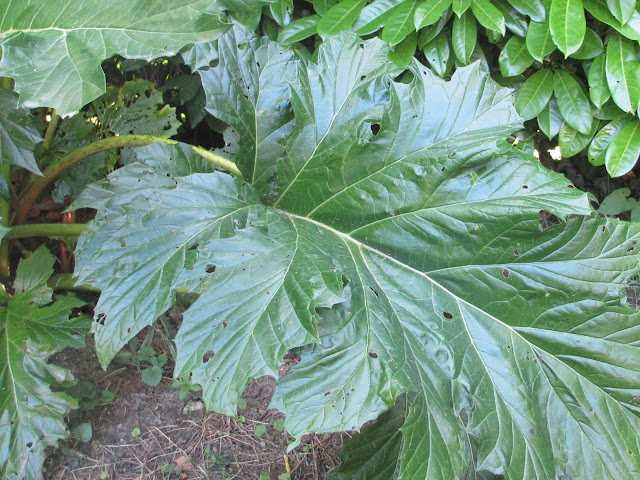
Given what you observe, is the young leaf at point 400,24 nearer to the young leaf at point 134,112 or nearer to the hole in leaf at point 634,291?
the young leaf at point 134,112

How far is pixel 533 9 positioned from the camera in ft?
5.44

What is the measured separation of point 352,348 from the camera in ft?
3.21

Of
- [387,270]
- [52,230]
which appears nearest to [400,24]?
[387,270]

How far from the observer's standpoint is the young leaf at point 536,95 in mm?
1860

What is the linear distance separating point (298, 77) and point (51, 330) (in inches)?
37.7

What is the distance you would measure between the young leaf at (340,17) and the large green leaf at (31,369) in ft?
3.75

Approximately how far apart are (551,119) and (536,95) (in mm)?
110

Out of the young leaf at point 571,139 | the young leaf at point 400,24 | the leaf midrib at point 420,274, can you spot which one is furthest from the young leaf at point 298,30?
the young leaf at point 571,139

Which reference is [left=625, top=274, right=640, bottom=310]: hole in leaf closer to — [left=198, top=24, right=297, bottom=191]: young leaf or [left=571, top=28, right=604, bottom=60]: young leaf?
[left=571, top=28, right=604, bottom=60]: young leaf

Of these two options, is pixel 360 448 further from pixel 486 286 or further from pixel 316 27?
pixel 316 27

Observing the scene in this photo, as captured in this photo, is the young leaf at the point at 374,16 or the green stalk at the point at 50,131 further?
the green stalk at the point at 50,131

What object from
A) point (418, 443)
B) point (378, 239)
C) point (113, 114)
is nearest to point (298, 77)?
point (378, 239)

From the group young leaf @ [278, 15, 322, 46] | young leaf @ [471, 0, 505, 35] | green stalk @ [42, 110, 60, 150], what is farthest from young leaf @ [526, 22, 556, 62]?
green stalk @ [42, 110, 60, 150]

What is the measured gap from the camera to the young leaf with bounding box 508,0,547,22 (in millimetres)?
1650
